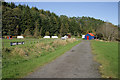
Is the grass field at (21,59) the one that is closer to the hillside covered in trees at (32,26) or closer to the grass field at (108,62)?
the grass field at (108,62)

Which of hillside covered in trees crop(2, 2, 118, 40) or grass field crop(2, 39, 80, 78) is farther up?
hillside covered in trees crop(2, 2, 118, 40)

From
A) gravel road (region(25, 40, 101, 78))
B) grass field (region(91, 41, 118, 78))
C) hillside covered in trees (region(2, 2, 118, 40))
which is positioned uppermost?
hillside covered in trees (region(2, 2, 118, 40))

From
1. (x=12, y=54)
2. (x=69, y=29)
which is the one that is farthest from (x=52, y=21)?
(x=12, y=54)

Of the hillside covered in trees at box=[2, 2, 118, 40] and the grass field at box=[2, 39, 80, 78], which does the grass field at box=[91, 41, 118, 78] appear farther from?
the hillside covered in trees at box=[2, 2, 118, 40]

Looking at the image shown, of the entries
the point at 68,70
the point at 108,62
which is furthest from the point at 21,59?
the point at 108,62

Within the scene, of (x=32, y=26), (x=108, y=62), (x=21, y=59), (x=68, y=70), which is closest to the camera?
(x=68, y=70)

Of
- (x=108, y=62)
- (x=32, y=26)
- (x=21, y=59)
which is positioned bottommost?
(x=21, y=59)

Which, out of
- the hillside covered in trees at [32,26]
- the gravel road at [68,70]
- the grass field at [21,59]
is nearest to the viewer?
the gravel road at [68,70]

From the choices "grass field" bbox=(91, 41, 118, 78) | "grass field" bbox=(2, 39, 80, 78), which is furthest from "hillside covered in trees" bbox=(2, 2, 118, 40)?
"grass field" bbox=(2, 39, 80, 78)

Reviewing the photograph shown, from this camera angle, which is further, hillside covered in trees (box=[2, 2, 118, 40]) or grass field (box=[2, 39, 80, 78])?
hillside covered in trees (box=[2, 2, 118, 40])

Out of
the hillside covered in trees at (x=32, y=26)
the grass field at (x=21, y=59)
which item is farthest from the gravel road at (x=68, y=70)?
the hillside covered in trees at (x=32, y=26)

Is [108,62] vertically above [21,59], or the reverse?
[108,62]

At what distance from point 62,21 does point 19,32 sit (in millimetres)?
44097

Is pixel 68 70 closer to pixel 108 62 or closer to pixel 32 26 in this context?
pixel 108 62
